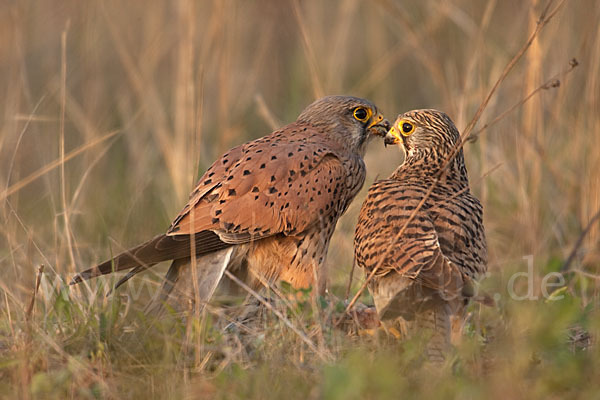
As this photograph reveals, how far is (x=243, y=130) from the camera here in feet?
28.2

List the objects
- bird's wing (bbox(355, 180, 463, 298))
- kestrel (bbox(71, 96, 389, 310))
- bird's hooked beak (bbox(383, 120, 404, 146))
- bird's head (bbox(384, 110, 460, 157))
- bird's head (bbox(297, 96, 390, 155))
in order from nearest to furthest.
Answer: bird's wing (bbox(355, 180, 463, 298)), kestrel (bbox(71, 96, 389, 310)), bird's head (bbox(384, 110, 460, 157)), bird's hooked beak (bbox(383, 120, 404, 146)), bird's head (bbox(297, 96, 390, 155))

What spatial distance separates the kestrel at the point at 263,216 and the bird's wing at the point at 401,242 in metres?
0.31

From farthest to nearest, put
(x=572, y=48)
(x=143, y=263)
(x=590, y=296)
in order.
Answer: (x=572, y=48) → (x=590, y=296) → (x=143, y=263)

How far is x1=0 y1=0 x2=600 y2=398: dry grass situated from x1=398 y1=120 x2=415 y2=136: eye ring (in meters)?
0.83

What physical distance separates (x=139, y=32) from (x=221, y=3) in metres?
2.79

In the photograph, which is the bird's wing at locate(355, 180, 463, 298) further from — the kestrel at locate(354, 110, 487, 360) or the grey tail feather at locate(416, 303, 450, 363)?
the grey tail feather at locate(416, 303, 450, 363)

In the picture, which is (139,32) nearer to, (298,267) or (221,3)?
(221,3)

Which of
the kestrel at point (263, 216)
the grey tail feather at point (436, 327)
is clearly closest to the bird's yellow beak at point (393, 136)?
the kestrel at point (263, 216)

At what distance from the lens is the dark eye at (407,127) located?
526cm

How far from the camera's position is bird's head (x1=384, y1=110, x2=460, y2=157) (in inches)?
203

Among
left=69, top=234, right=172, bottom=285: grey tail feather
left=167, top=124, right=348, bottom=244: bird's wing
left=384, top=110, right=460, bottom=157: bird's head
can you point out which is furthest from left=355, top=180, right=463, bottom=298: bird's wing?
left=69, top=234, right=172, bottom=285: grey tail feather

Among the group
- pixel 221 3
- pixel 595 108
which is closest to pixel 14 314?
pixel 221 3

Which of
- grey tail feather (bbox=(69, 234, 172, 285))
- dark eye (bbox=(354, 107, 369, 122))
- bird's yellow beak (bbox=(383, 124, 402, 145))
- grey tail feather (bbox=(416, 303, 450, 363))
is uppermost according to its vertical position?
dark eye (bbox=(354, 107, 369, 122))

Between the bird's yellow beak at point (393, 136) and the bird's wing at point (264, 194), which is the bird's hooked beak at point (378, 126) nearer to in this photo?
the bird's yellow beak at point (393, 136)
